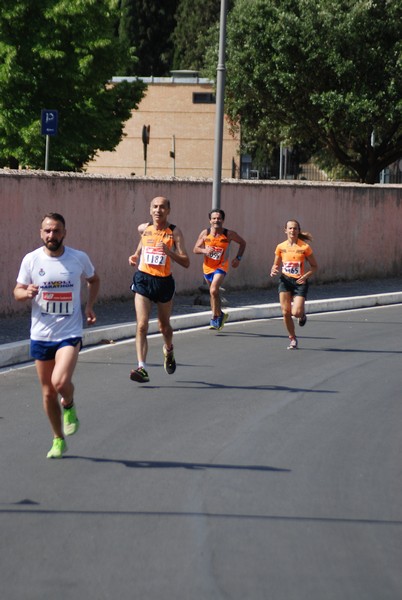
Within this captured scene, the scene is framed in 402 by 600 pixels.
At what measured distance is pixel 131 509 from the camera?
7.39 meters

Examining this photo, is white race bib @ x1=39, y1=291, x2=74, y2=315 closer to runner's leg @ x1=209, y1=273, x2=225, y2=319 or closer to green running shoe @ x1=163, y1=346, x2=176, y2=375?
green running shoe @ x1=163, y1=346, x2=176, y2=375

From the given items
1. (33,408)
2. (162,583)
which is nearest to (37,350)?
(33,408)

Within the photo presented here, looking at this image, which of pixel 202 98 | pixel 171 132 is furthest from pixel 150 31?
pixel 202 98

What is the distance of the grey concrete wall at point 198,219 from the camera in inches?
714

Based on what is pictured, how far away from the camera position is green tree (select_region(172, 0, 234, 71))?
81688 millimetres

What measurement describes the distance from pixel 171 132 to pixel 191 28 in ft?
62.4

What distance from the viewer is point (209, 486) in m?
8.08

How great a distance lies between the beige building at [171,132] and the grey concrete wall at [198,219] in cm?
3732

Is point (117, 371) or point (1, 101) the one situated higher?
point (1, 101)

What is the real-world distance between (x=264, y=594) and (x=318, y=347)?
10.5 meters

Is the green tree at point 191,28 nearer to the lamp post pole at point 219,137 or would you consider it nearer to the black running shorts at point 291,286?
the lamp post pole at point 219,137

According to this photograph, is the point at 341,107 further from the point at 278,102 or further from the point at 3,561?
the point at 3,561

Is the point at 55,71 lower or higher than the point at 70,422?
higher

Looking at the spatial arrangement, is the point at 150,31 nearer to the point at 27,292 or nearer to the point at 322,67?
the point at 322,67
